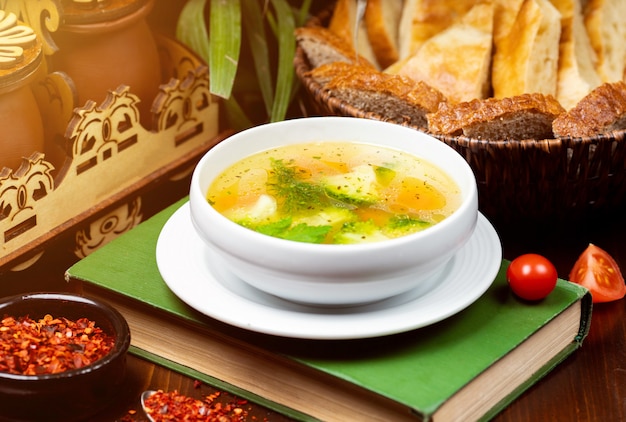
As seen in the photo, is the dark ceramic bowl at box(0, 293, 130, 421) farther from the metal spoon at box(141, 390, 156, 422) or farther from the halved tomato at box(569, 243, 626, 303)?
the halved tomato at box(569, 243, 626, 303)

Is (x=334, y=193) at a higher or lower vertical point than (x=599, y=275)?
higher

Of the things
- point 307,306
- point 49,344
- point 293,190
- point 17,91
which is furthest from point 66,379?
point 17,91

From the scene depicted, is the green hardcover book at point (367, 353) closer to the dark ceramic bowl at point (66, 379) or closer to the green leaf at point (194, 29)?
the dark ceramic bowl at point (66, 379)

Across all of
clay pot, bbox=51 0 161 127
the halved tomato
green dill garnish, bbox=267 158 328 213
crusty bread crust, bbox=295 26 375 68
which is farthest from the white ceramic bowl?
crusty bread crust, bbox=295 26 375 68

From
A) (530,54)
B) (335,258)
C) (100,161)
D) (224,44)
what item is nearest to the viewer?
(335,258)

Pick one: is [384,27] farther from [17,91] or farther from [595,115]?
[17,91]

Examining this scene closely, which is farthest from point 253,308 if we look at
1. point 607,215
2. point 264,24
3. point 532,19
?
point 264,24

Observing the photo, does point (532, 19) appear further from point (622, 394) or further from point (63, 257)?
point (63, 257)
